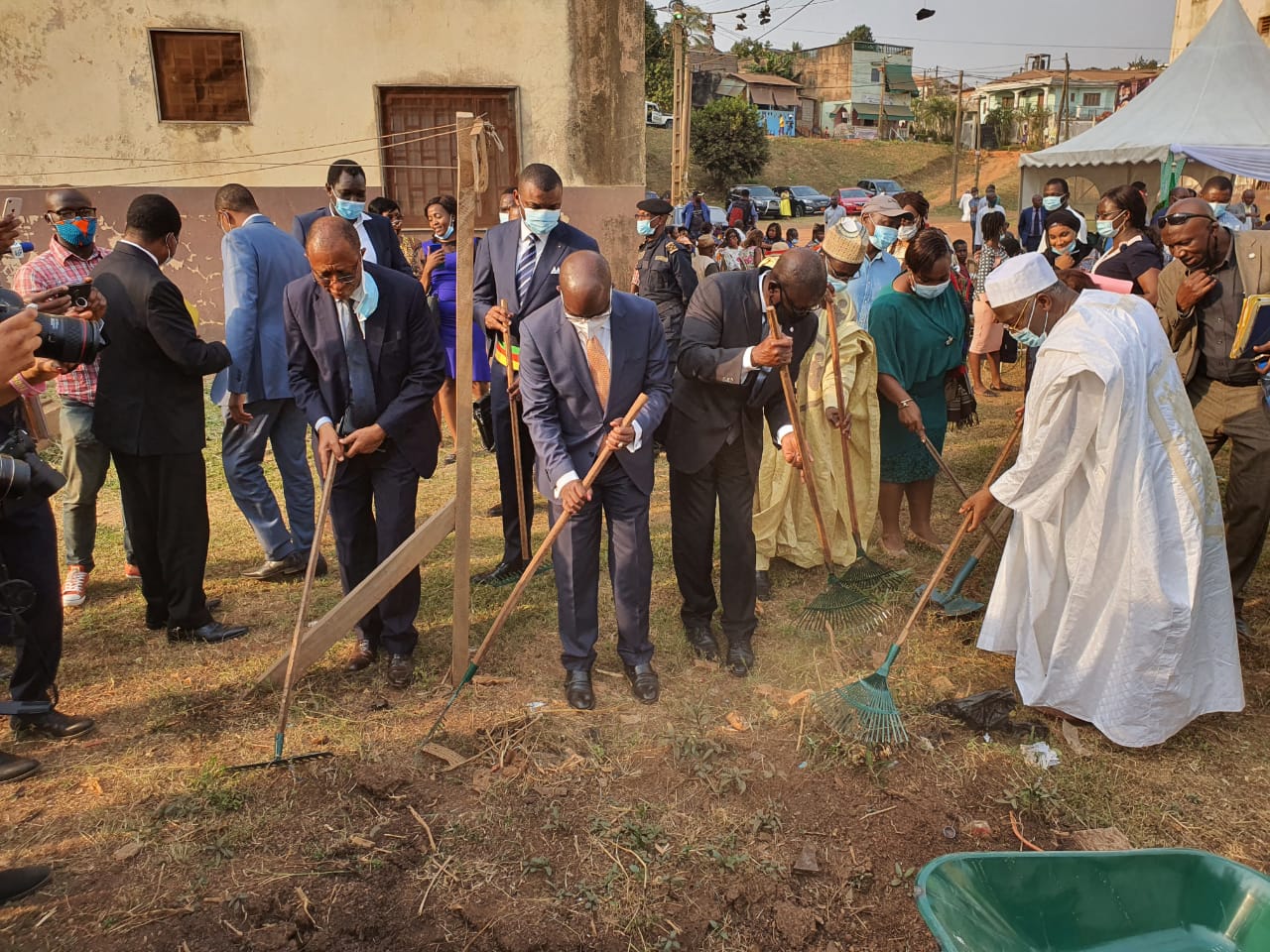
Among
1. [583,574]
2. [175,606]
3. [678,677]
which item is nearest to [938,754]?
[678,677]

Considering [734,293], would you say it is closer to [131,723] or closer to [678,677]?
[678,677]

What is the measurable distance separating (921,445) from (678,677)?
2.22 m

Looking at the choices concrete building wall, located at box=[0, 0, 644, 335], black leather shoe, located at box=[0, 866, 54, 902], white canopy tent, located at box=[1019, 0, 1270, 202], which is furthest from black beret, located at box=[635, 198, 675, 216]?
white canopy tent, located at box=[1019, 0, 1270, 202]

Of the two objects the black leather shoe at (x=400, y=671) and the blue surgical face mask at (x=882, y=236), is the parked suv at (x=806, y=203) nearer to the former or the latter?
the blue surgical face mask at (x=882, y=236)

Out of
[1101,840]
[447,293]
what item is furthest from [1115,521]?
[447,293]

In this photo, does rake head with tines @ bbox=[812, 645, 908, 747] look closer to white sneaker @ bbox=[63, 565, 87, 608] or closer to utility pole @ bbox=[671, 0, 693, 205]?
white sneaker @ bbox=[63, 565, 87, 608]

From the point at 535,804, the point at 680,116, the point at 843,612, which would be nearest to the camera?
the point at 535,804

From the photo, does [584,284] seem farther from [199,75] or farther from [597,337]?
[199,75]

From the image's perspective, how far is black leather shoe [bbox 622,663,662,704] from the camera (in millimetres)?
4043

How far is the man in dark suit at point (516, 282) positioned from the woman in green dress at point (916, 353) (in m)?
1.76

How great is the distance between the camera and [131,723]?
152 inches

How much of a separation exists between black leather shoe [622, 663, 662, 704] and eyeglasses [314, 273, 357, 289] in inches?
80.9

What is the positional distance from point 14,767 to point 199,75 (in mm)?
9378

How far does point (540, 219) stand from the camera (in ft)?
15.3
